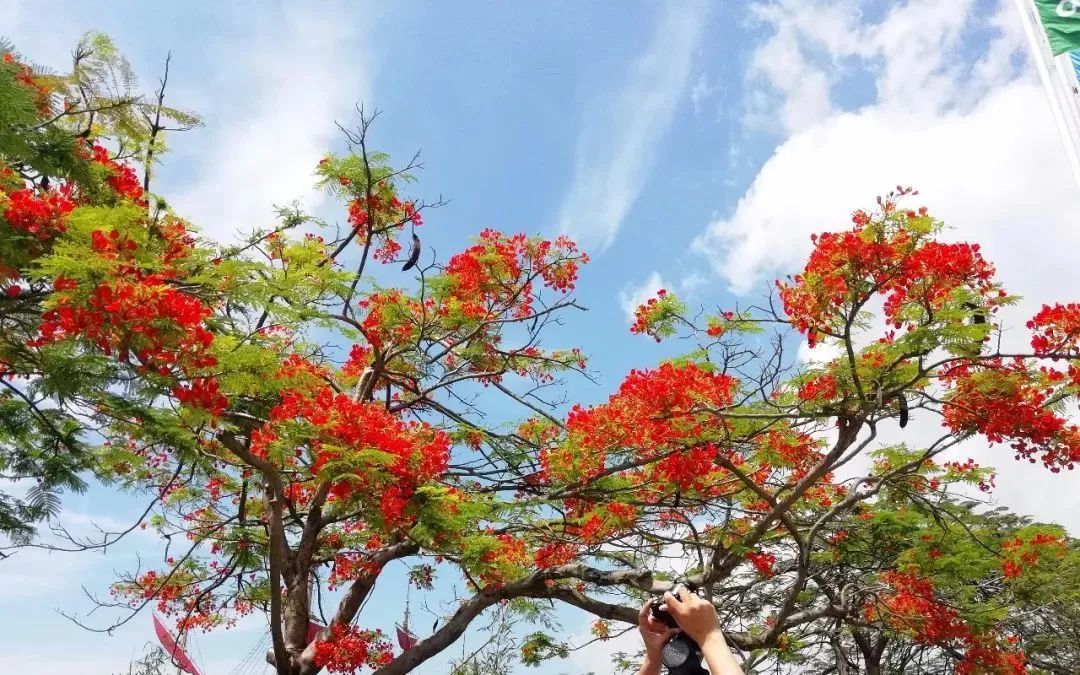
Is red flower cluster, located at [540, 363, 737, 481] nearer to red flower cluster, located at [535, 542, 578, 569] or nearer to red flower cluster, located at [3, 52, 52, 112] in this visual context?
red flower cluster, located at [535, 542, 578, 569]

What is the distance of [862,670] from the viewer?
14.6m

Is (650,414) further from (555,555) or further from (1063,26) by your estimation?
(1063,26)

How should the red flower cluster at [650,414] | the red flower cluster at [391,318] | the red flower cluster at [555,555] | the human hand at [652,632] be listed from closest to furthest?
the human hand at [652,632] < the red flower cluster at [650,414] < the red flower cluster at [555,555] < the red flower cluster at [391,318]

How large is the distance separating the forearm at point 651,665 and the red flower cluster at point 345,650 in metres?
5.36

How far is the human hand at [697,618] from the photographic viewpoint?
1684mm

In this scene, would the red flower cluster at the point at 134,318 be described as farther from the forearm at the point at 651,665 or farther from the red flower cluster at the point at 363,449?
the forearm at the point at 651,665

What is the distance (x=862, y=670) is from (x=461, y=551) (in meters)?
11.5

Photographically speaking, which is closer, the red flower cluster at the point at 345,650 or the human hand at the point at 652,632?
the human hand at the point at 652,632

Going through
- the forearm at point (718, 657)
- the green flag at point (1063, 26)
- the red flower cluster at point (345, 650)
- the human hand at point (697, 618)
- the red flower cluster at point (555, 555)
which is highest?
the green flag at point (1063, 26)

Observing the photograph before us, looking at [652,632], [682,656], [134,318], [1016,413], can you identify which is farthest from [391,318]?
[682,656]

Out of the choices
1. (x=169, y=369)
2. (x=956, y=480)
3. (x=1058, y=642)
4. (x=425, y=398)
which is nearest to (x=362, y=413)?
(x=169, y=369)

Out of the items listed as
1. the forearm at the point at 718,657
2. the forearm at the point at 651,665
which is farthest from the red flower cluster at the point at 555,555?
the forearm at the point at 718,657

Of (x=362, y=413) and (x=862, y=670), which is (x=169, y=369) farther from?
(x=862, y=670)

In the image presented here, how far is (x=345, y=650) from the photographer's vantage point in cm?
671
